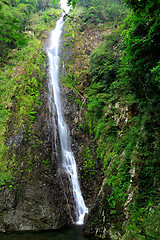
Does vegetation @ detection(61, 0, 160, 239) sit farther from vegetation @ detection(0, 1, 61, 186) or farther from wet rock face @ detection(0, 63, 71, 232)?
vegetation @ detection(0, 1, 61, 186)

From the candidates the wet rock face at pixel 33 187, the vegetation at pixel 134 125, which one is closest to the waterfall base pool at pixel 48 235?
the wet rock face at pixel 33 187

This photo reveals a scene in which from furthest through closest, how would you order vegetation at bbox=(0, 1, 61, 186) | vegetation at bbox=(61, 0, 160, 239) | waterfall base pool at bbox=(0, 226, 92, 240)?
vegetation at bbox=(0, 1, 61, 186)
waterfall base pool at bbox=(0, 226, 92, 240)
vegetation at bbox=(61, 0, 160, 239)

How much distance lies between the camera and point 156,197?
3986 millimetres

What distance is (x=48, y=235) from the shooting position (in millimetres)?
6773

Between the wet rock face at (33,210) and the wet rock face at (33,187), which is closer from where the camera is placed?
the wet rock face at (33,210)

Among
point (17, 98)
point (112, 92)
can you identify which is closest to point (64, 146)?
point (17, 98)

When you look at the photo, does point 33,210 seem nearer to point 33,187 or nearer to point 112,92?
point 33,187

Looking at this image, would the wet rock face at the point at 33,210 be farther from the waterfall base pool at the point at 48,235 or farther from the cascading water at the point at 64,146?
the cascading water at the point at 64,146

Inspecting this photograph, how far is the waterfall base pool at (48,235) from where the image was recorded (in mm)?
6373

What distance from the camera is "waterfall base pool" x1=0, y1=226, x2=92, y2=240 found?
6373 mm

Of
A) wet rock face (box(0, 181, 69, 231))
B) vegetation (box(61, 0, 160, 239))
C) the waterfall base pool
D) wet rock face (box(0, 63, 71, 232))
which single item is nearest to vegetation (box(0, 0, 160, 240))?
vegetation (box(61, 0, 160, 239))

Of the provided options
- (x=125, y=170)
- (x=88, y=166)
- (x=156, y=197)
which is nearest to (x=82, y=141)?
(x=88, y=166)

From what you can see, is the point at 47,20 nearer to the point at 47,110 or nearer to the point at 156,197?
the point at 47,110

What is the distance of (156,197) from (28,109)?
9708mm
